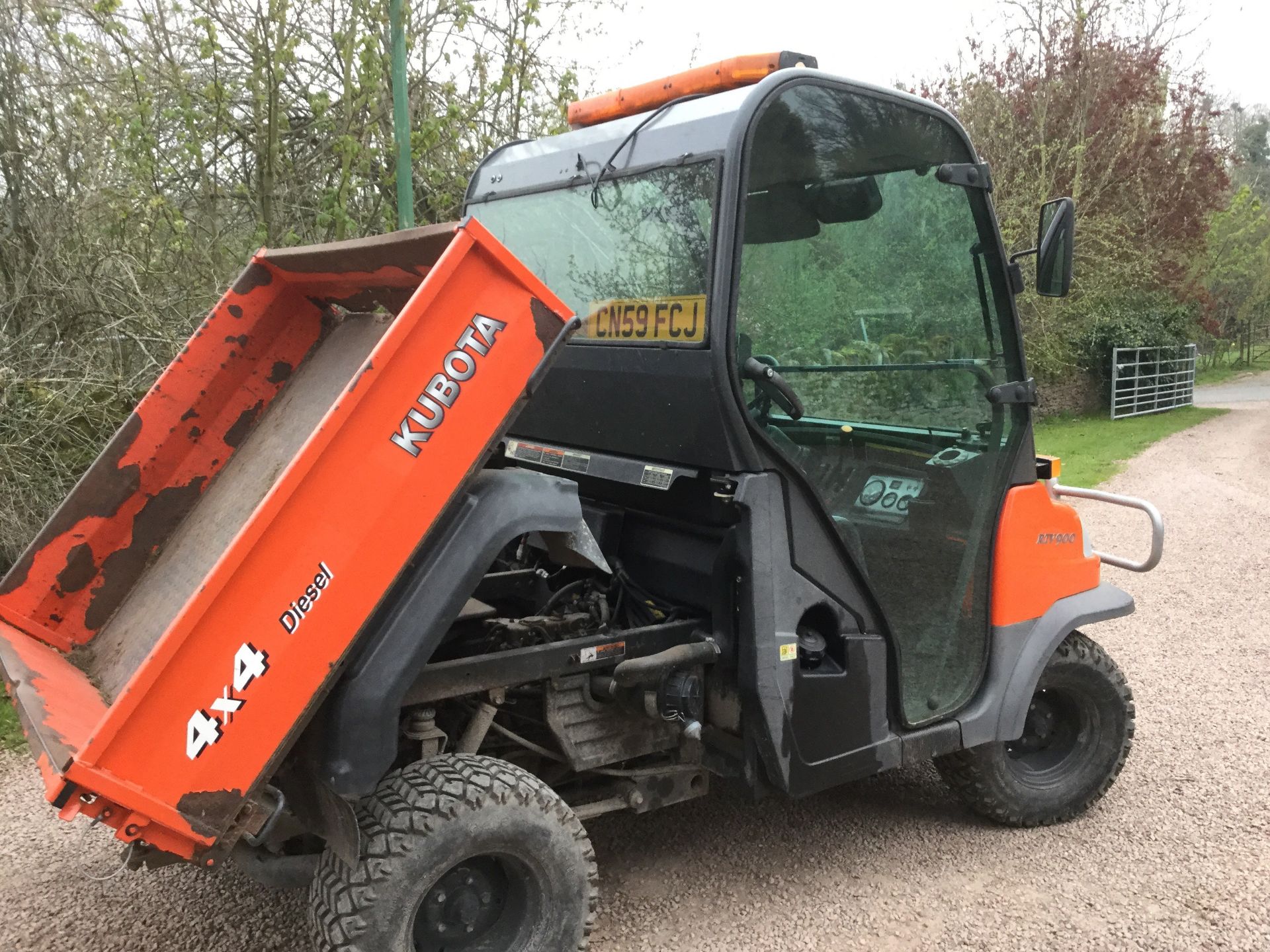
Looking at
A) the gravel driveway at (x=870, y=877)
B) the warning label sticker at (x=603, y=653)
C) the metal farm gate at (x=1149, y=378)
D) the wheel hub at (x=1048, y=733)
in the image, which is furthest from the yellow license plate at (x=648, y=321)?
the metal farm gate at (x=1149, y=378)

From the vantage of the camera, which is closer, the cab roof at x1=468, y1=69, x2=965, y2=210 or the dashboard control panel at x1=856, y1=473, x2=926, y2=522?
the cab roof at x1=468, y1=69, x2=965, y2=210

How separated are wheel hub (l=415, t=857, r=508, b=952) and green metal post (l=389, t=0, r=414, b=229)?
14.0ft

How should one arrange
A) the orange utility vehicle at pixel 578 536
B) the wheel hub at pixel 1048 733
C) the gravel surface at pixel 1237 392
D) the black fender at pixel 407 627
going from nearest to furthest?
the orange utility vehicle at pixel 578 536 < the black fender at pixel 407 627 < the wheel hub at pixel 1048 733 < the gravel surface at pixel 1237 392

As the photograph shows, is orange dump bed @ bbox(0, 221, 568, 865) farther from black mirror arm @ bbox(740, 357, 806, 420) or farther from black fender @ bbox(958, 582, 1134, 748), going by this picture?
black fender @ bbox(958, 582, 1134, 748)

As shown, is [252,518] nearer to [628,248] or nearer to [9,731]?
[628,248]

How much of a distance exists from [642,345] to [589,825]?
72.0 inches

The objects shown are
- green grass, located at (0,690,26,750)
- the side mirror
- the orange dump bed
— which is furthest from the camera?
green grass, located at (0,690,26,750)

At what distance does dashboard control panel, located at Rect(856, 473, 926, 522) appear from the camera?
304cm

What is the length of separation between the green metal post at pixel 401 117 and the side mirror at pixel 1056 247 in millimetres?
3846

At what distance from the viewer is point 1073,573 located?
3.54m

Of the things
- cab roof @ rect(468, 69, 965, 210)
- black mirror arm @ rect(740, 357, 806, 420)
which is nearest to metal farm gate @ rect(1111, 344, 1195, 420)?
cab roof @ rect(468, 69, 965, 210)

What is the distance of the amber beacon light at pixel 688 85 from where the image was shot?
2.85 metres

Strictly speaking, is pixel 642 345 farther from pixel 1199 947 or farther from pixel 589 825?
pixel 1199 947

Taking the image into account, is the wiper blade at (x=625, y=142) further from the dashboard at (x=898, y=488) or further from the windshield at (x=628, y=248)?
the dashboard at (x=898, y=488)
